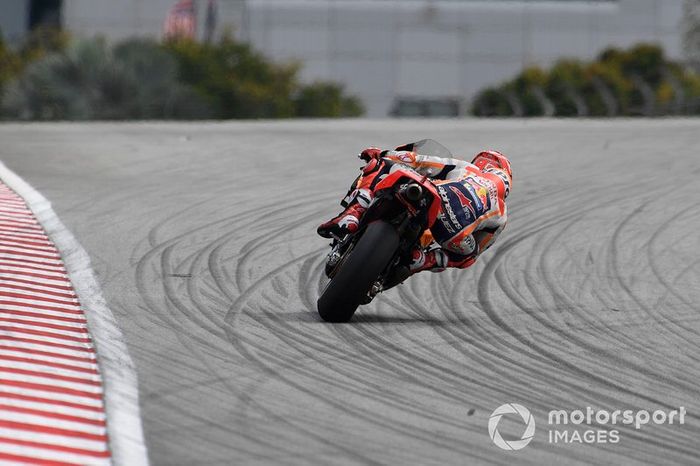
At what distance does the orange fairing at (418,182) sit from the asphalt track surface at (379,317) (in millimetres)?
683

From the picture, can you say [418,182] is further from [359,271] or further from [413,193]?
[359,271]

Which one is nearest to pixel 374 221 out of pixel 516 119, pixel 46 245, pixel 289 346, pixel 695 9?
pixel 289 346

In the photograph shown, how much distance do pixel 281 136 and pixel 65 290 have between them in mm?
13874

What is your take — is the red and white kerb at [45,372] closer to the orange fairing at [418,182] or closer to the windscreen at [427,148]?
the orange fairing at [418,182]

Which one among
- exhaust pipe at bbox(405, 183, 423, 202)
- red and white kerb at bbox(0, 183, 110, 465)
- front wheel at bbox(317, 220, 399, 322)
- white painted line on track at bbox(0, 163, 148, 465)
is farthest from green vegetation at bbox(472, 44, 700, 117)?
front wheel at bbox(317, 220, 399, 322)

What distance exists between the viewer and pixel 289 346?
7.78 meters

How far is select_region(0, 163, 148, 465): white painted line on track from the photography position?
19.2 feet

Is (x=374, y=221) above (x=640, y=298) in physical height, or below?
above

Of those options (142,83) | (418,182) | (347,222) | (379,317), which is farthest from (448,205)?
(142,83)

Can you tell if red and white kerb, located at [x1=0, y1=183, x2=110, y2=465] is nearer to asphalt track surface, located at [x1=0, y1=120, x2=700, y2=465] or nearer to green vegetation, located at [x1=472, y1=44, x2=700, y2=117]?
asphalt track surface, located at [x1=0, y1=120, x2=700, y2=465]

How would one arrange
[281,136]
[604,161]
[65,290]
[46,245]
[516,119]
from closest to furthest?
[65,290], [46,245], [604,161], [281,136], [516,119]

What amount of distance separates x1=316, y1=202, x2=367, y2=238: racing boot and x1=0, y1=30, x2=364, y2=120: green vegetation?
31.1m

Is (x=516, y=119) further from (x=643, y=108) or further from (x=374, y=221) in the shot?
(x=374, y=221)

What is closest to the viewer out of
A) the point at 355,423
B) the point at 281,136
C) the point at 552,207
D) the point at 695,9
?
the point at 355,423
